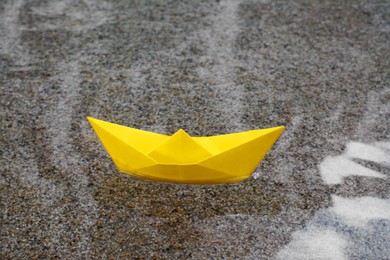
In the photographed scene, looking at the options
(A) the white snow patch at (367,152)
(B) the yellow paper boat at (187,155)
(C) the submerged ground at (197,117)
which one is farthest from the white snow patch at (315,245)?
(A) the white snow patch at (367,152)

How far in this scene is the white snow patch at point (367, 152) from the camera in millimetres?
1225

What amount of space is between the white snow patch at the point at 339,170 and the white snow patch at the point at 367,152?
0.03m

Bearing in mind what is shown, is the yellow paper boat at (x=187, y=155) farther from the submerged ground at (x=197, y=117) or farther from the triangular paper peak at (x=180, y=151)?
the submerged ground at (x=197, y=117)

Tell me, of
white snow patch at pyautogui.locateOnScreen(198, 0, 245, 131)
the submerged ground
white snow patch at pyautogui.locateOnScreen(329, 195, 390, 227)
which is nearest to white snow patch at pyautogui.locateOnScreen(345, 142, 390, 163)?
the submerged ground

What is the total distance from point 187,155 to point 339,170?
401 millimetres

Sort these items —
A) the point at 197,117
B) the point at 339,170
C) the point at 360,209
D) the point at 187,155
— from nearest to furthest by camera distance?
the point at 187,155 < the point at 360,209 < the point at 339,170 < the point at 197,117

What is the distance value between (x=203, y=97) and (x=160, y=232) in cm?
50

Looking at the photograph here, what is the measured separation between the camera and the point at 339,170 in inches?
46.7

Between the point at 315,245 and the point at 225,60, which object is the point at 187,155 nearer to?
the point at 315,245

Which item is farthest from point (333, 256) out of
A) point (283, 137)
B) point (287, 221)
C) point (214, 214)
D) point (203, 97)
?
point (203, 97)

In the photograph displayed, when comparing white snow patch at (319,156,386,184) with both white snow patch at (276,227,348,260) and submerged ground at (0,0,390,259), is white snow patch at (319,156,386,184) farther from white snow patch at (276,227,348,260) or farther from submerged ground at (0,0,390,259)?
white snow patch at (276,227,348,260)

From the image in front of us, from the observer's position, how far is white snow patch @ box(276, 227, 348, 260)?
0.98 m

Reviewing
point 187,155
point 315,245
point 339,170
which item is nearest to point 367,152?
point 339,170

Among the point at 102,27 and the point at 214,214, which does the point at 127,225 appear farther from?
the point at 102,27
